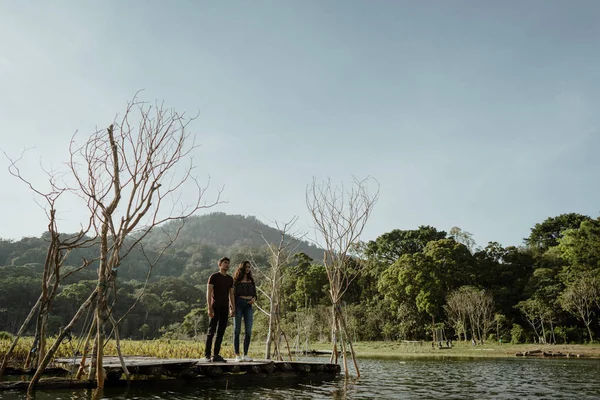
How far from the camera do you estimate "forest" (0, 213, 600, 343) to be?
32750mm

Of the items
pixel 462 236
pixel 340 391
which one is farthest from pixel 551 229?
pixel 340 391

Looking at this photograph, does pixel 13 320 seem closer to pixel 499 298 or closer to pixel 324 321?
pixel 324 321

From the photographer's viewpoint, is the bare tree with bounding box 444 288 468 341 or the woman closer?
the woman

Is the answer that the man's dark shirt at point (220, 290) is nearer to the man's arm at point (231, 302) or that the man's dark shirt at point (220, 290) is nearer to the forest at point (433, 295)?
the man's arm at point (231, 302)

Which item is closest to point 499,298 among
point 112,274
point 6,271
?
point 112,274

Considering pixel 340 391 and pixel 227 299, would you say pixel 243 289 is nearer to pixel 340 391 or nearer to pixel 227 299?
pixel 227 299

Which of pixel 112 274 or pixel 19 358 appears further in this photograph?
pixel 19 358

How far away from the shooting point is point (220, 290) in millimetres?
7941

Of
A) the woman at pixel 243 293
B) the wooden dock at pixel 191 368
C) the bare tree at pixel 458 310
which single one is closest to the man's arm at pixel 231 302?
the woman at pixel 243 293

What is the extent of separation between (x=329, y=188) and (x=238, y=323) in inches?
165

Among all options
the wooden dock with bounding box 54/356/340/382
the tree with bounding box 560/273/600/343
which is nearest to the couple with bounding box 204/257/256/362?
the wooden dock with bounding box 54/356/340/382

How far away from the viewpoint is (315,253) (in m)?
143

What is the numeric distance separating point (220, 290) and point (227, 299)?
0.25 m

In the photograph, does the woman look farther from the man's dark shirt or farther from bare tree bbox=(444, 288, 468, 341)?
bare tree bbox=(444, 288, 468, 341)
